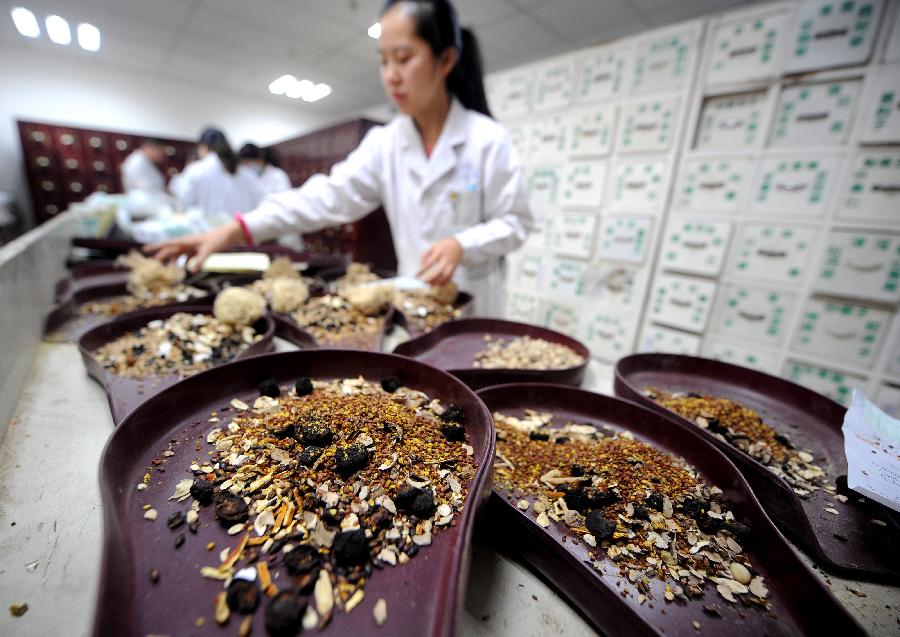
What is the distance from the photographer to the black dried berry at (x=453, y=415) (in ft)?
1.90

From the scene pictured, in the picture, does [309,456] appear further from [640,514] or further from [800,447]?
[800,447]

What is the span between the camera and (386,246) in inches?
110

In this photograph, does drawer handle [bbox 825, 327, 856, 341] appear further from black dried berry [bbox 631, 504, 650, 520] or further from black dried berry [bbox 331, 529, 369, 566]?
black dried berry [bbox 331, 529, 369, 566]

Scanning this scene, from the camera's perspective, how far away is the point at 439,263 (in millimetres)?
1101

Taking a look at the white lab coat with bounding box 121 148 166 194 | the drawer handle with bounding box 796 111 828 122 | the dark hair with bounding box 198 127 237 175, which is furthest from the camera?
the white lab coat with bounding box 121 148 166 194

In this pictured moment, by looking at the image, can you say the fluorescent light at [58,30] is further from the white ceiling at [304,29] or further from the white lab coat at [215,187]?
the white lab coat at [215,187]

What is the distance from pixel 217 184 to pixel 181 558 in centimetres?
410

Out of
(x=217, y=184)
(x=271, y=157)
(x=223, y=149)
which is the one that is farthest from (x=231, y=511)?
(x=271, y=157)

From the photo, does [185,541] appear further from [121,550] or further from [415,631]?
[415,631]

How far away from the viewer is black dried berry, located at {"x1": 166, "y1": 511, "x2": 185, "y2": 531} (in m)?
0.41

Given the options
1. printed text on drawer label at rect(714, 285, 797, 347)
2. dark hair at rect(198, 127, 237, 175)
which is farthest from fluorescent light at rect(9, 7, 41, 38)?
printed text on drawer label at rect(714, 285, 797, 347)

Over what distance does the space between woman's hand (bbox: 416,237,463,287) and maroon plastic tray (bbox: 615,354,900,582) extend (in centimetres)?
54

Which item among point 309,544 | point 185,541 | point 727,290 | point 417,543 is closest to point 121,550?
point 185,541

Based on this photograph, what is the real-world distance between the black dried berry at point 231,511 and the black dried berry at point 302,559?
8 centimetres
